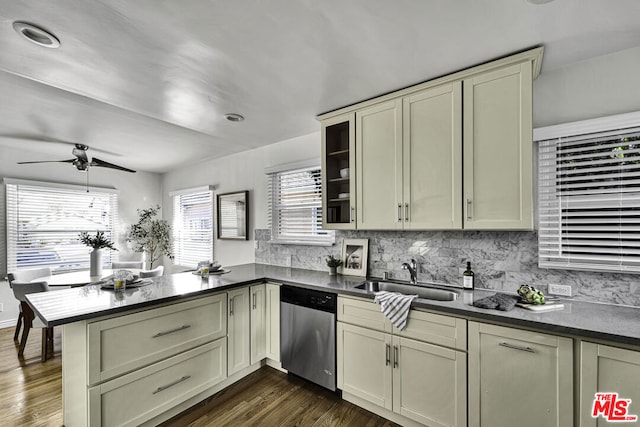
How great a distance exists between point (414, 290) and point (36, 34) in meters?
2.93

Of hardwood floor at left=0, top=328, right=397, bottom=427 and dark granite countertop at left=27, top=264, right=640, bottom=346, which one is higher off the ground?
dark granite countertop at left=27, top=264, right=640, bottom=346

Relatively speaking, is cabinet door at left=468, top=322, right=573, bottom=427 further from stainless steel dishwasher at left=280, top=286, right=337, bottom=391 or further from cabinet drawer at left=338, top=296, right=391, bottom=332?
stainless steel dishwasher at left=280, top=286, right=337, bottom=391

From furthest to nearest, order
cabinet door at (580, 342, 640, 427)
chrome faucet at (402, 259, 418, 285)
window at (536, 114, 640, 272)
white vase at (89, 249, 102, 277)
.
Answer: white vase at (89, 249, 102, 277) → chrome faucet at (402, 259, 418, 285) → window at (536, 114, 640, 272) → cabinet door at (580, 342, 640, 427)

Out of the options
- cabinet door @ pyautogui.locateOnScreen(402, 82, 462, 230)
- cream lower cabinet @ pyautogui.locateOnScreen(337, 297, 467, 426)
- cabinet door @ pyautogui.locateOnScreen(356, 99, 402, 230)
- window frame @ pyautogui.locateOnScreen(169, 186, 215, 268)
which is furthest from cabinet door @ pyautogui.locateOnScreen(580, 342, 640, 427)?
window frame @ pyautogui.locateOnScreen(169, 186, 215, 268)

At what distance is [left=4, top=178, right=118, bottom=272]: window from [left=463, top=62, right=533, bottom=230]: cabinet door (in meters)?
5.61

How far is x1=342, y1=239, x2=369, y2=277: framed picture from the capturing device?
9.16ft

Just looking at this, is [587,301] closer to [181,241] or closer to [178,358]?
[178,358]

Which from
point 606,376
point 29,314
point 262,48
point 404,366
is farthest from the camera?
point 29,314

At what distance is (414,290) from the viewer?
2.43m

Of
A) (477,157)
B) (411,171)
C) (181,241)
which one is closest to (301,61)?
(411,171)

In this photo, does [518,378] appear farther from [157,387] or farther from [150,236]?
[150,236]

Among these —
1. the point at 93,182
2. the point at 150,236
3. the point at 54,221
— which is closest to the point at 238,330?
the point at 150,236

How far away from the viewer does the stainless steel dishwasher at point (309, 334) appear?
2.34 meters

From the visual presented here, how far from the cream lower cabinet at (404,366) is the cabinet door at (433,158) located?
71 centimetres
